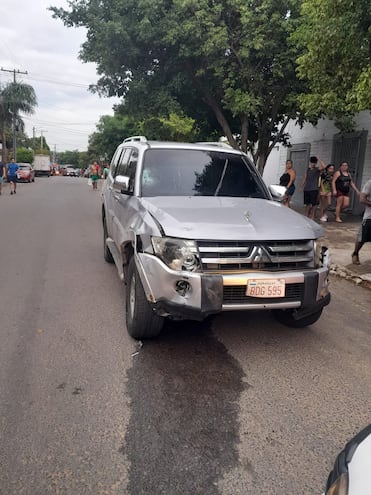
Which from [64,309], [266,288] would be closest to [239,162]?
[266,288]

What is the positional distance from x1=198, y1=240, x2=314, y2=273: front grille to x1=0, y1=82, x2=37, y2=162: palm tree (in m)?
45.6

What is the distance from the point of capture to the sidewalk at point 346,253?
715 centimetres

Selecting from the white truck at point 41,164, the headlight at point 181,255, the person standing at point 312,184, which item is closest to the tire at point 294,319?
the headlight at point 181,255

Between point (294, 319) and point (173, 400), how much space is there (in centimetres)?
170

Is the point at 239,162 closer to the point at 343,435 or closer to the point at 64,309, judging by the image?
the point at 64,309

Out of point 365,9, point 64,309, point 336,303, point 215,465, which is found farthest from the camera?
point 365,9

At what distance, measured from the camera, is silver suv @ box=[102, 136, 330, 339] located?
3598mm

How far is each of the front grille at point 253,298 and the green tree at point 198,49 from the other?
31.8ft

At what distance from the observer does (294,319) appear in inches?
173

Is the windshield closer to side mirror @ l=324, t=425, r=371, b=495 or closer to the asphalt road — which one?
the asphalt road

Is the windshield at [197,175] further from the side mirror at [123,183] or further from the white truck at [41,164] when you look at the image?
the white truck at [41,164]

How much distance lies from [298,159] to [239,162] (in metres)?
13.6

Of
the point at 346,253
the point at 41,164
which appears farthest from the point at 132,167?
the point at 41,164

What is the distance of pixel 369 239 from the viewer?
7227 mm
